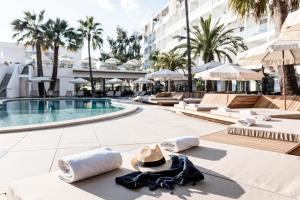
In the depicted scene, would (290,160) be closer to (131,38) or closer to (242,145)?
(242,145)

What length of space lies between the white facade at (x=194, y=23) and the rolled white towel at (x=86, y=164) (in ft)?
42.7

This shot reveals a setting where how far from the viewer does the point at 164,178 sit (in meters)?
3.23

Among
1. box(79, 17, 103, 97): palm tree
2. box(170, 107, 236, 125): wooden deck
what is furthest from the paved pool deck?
box(79, 17, 103, 97): palm tree

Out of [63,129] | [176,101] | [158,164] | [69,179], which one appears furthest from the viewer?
[176,101]

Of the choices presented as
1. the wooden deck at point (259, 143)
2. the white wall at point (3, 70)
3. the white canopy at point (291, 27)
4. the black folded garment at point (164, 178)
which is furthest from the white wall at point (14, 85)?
the black folded garment at point (164, 178)

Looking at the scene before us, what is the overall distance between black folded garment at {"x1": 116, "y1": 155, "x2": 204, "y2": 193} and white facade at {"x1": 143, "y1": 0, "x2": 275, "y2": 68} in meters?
12.9

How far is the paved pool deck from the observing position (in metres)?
4.95

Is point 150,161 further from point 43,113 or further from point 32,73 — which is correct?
point 32,73

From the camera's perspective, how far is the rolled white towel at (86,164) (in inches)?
126

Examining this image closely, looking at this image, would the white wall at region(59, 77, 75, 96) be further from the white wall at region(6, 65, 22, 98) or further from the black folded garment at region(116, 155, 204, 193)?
the black folded garment at region(116, 155, 204, 193)

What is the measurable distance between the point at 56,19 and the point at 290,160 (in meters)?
32.8

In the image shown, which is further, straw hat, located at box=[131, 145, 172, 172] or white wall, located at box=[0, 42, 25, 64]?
white wall, located at box=[0, 42, 25, 64]

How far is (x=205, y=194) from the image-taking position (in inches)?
115

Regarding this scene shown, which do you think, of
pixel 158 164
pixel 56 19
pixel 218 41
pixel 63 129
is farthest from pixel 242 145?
pixel 56 19
